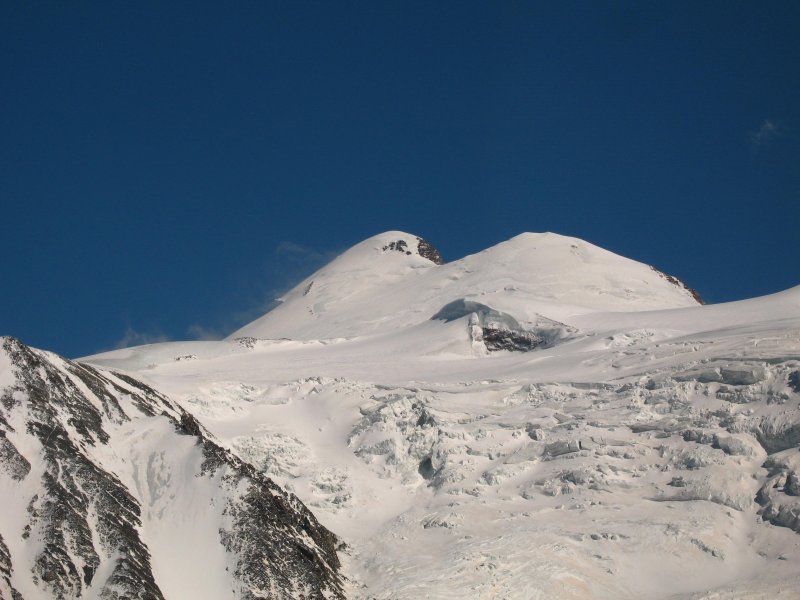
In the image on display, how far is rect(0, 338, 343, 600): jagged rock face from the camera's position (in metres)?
43.5

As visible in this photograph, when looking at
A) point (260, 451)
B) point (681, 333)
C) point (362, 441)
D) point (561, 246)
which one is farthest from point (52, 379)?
point (561, 246)

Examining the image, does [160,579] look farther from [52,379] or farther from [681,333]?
[681,333]

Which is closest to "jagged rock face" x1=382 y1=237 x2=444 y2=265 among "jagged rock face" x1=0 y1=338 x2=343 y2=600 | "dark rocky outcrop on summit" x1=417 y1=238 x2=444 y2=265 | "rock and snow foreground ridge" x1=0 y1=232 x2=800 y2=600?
"dark rocky outcrop on summit" x1=417 y1=238 x2=444 y2=265

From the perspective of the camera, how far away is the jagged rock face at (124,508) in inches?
1713

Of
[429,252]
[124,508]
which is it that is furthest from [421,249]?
[124,508]

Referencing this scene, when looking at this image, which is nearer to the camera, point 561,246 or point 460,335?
point 460,335

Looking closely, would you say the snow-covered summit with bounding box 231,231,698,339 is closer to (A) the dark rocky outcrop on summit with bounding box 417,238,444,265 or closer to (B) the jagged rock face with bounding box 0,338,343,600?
(A) the dark rocky outcrop on summit with bounding box 417,238,444,265

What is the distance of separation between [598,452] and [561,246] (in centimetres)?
5913

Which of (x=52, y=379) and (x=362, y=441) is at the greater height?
(x=52, y=379)

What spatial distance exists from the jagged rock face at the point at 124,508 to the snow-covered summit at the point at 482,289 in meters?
39.8

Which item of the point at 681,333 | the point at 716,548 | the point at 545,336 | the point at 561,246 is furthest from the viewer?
the point at 561,246

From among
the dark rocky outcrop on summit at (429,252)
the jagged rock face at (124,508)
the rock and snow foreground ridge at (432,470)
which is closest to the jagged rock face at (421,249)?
the dark rocky outcrop on summit at (429,252)

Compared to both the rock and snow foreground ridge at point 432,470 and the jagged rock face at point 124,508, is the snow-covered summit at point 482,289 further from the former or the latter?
the jagged rock face at point 124,508

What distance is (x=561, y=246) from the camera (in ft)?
373
